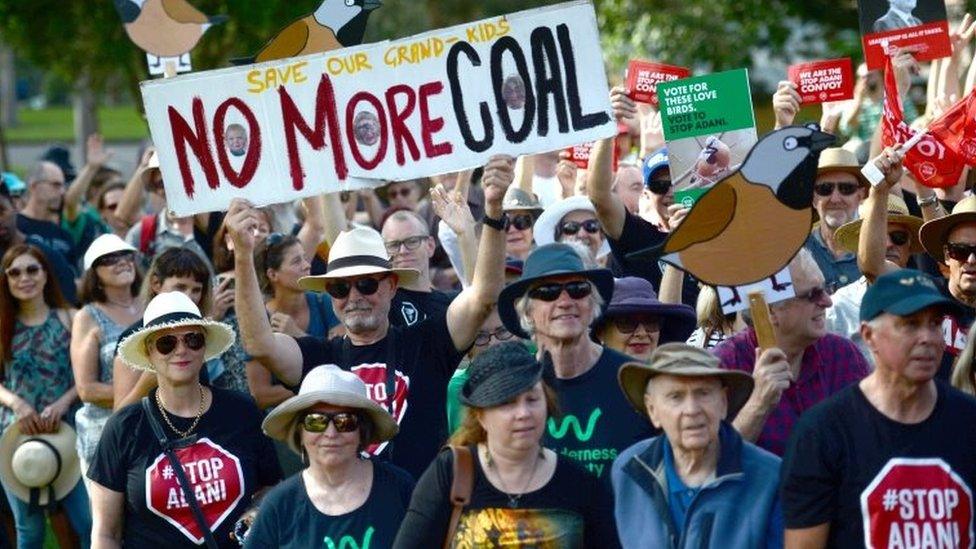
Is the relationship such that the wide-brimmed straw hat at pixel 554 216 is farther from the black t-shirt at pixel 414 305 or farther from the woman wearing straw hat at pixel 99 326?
the woman wearing straw hat at pixel 99 326

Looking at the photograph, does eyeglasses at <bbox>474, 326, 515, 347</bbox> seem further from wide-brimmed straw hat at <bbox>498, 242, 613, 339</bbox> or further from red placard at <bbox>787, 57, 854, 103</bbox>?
red placard at <bbox>787, 57, 854, 103</bbox>

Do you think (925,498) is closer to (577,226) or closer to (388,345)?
(388,345)

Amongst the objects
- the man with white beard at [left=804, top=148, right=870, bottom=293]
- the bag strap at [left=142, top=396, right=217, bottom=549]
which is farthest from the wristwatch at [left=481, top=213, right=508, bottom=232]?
the man with white beard at [left=804, top=148, right=870, bottom=293]

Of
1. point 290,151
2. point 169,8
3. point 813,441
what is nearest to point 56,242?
point 169,8

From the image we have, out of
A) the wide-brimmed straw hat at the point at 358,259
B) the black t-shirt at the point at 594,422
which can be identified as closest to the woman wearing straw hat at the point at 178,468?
the wide-brimmed straw hat at the point at 358,259

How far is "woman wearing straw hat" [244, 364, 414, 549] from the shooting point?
20.9ft

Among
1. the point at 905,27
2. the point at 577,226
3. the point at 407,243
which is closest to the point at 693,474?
the point at 577,226

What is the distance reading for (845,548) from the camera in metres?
5.34

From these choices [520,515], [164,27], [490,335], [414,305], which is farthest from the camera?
[164,27]

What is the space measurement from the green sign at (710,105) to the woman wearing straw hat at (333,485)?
→ 85.7 inches

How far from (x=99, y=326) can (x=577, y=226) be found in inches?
100

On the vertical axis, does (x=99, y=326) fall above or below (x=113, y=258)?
below

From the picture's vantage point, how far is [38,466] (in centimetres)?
984

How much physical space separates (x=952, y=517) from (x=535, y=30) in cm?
312
